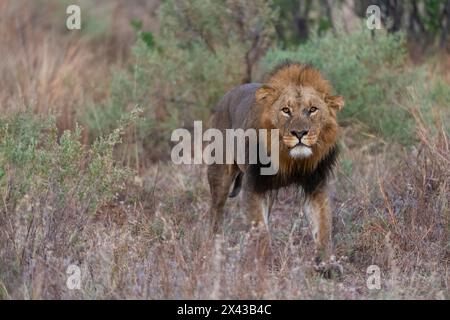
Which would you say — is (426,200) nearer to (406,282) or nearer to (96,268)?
(406,282)

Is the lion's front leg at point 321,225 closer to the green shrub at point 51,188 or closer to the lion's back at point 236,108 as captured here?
the lion's back at point 236,108

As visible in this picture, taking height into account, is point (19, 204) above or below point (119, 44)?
below

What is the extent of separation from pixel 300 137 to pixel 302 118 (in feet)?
0.36

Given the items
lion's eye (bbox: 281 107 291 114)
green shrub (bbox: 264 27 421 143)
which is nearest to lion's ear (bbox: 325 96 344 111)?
lion's eye (bbox: 281 107 291 114)

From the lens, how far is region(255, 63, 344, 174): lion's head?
536 centimetres

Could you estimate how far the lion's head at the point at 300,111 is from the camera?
536 centimetres

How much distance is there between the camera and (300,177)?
18.7ft

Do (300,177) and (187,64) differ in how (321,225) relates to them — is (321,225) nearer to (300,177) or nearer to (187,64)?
(300,177)

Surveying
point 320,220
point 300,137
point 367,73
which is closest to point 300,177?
point 320,220

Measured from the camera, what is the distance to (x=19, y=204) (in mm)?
4918
